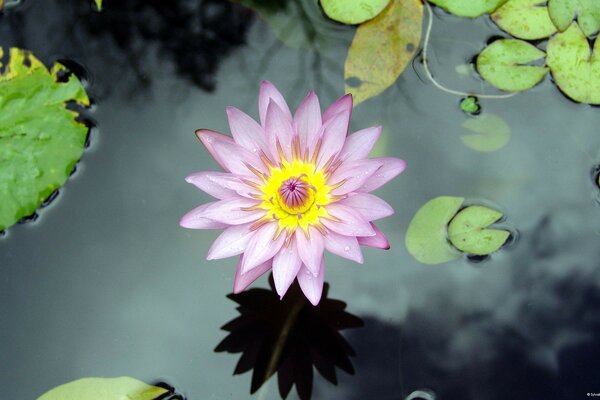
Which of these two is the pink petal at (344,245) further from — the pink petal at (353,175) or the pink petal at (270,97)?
the pink petal at (270,97)

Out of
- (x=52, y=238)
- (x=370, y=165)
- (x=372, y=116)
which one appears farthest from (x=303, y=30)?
(x=52, y=238)

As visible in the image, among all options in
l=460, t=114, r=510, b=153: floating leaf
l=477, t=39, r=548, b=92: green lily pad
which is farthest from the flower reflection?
l=477, t=39, r=548, b=92: green lily pad

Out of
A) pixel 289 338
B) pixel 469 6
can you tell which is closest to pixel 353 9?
pixel 469 6

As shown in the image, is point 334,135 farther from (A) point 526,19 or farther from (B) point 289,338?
(A) point 526,19

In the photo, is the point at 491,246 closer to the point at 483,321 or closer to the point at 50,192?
the point at 483,321

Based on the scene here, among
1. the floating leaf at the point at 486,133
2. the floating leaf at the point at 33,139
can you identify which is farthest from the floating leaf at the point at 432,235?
the floating leaf at the point at 33,139

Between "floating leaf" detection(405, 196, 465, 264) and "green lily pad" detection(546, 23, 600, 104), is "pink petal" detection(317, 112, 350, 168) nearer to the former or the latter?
"floating leaf" detection(405, 196, 465, 264)
